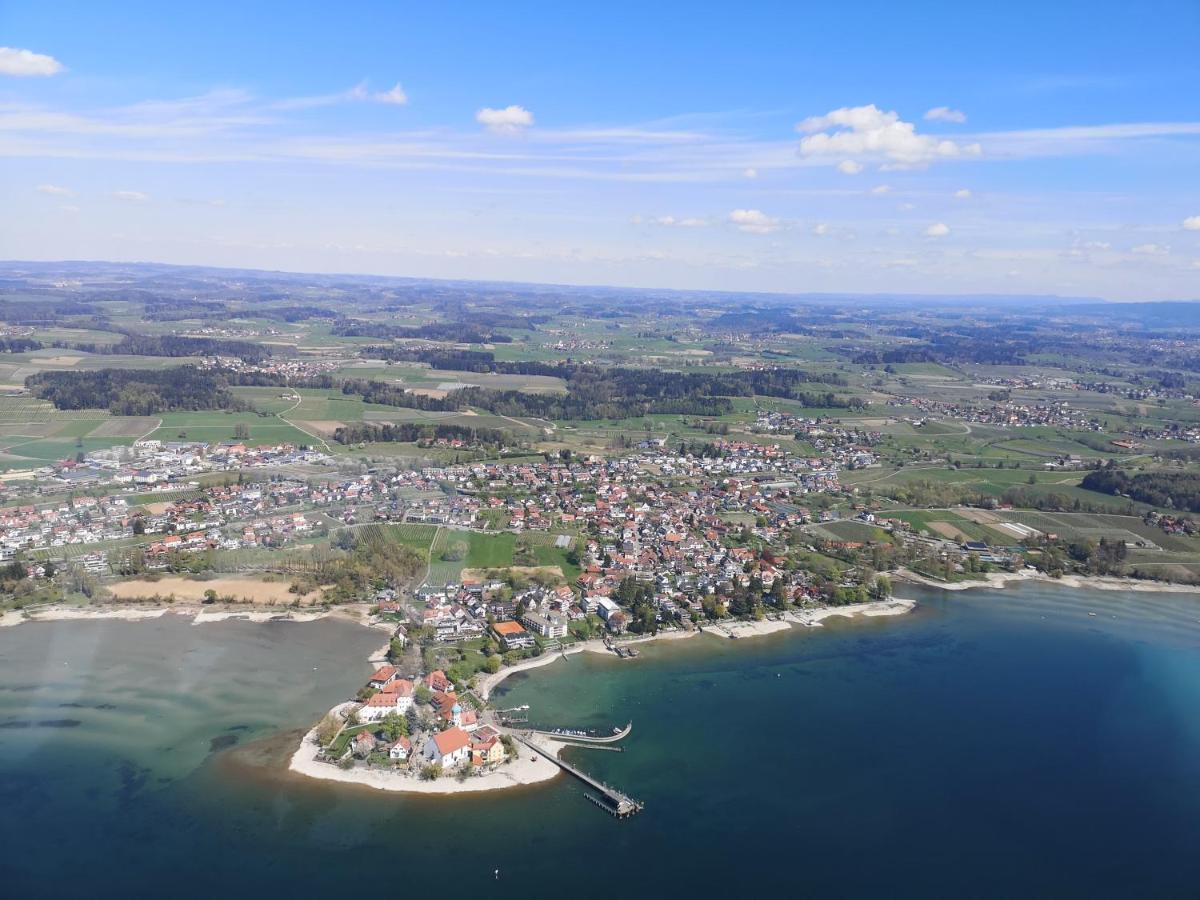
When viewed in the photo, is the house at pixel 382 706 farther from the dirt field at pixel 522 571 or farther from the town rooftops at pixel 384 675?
the dirt field at pixel 522 571

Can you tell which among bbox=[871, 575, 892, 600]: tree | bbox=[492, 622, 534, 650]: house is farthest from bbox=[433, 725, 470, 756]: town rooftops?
bbox=[871, 575, 892, 600]: tree

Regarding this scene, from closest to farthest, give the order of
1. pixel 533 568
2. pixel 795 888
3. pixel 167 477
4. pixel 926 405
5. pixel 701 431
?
pixel 795 888 < pixel 533 568 < pixel 167 477 < pixel 701 431 < pixel 926 405

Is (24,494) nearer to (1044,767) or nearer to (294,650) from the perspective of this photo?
(294,650)

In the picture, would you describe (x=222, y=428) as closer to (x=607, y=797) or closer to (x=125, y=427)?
(x=125, y=427)

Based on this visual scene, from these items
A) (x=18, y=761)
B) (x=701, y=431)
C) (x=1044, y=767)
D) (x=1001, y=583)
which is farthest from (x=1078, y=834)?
(x=701, y=431)

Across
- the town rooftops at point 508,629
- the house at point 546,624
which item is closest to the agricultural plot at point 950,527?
the house at point 546,624

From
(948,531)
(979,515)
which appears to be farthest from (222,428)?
(979,515)
